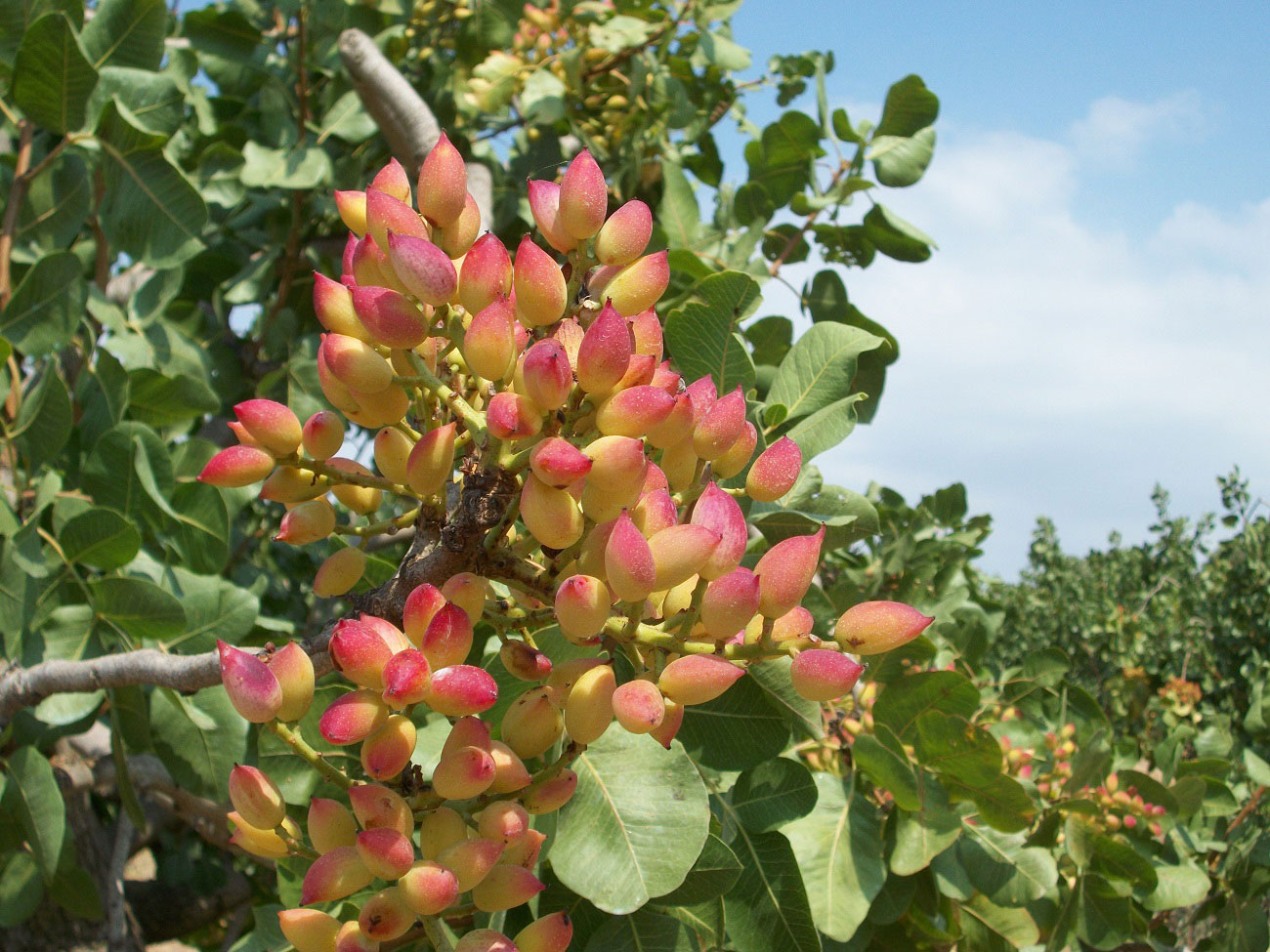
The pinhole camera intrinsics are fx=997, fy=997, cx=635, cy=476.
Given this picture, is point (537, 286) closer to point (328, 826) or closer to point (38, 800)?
point (328, 826)

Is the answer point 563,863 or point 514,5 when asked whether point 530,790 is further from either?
point 514,5

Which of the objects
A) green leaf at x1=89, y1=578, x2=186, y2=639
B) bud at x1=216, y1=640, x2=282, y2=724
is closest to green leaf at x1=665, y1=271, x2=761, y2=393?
bud at x1=216, y1=640, x2=282, y2=724

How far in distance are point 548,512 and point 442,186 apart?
214mm

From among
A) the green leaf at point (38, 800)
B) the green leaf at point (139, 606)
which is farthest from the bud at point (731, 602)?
the green leaf at point (38, 800)

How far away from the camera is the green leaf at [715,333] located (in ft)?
2.73

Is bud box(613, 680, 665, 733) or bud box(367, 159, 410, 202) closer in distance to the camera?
bud box(613, 680, 665, 733)

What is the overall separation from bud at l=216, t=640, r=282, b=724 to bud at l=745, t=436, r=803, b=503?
0.30 m

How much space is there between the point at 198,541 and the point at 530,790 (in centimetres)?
91

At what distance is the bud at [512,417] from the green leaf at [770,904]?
43cm

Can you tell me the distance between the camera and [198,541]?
129 cm

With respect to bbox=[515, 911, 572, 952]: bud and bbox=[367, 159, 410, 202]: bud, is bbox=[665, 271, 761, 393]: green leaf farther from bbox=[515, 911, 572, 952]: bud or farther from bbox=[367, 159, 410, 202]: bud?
bbox=[515, 911, 572, 952]: bud

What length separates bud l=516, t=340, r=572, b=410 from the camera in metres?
0.49

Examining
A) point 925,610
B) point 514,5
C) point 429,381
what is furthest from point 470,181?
point 429,381

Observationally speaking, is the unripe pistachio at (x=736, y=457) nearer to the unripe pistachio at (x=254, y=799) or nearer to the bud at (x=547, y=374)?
the bud at (x=547, y=374)
